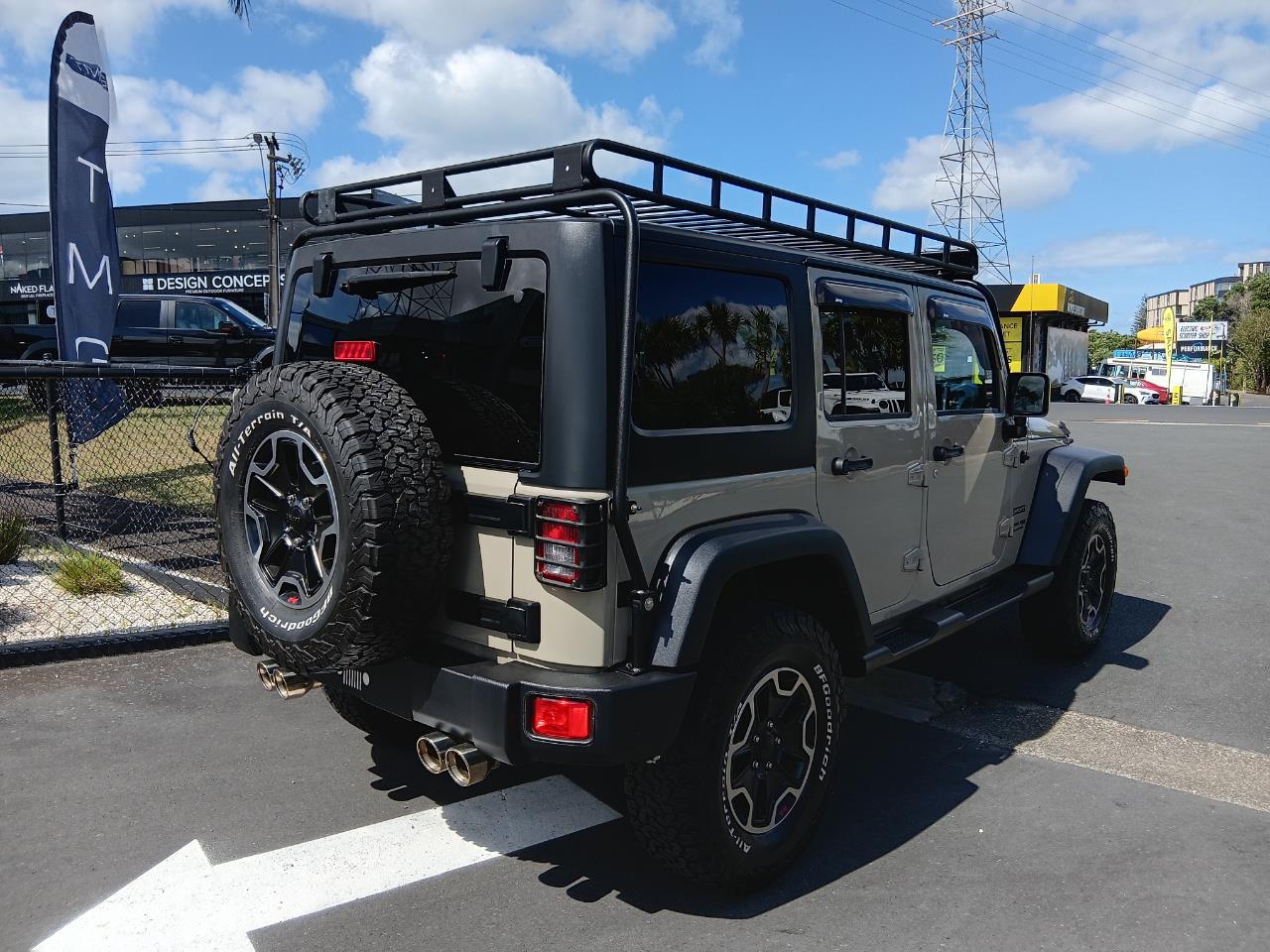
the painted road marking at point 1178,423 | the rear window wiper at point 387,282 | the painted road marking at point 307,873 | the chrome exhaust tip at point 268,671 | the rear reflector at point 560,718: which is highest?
the rear window wiper at point 387,282

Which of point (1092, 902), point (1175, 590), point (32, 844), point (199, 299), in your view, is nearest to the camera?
point (1092, 902)

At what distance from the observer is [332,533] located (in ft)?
9.28

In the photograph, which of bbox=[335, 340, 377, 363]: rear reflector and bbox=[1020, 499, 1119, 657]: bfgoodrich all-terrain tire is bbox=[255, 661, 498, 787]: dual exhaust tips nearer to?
bbox=[335, 340, 377, 363]: rear reflector

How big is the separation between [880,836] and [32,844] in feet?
9.63

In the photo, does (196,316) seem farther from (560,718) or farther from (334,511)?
(560,718)

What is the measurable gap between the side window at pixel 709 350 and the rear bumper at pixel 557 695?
0.74 meters

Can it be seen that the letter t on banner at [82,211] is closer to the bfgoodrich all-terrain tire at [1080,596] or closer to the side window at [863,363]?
the side window at [863,363]

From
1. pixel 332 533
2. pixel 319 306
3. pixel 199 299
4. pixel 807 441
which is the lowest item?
pixel 332 533

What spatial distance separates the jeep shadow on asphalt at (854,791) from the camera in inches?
124

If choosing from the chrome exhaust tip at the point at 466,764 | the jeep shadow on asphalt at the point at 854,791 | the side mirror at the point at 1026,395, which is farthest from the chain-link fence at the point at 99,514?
the side mirror at the point at 1026,395

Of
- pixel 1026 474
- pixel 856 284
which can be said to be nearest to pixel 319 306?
pixel 856 284

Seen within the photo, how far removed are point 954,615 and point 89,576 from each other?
508 centimetres

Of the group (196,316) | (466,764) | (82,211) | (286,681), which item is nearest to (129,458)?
(82,211)

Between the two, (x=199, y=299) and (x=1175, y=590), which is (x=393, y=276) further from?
(x=199, y=299)
